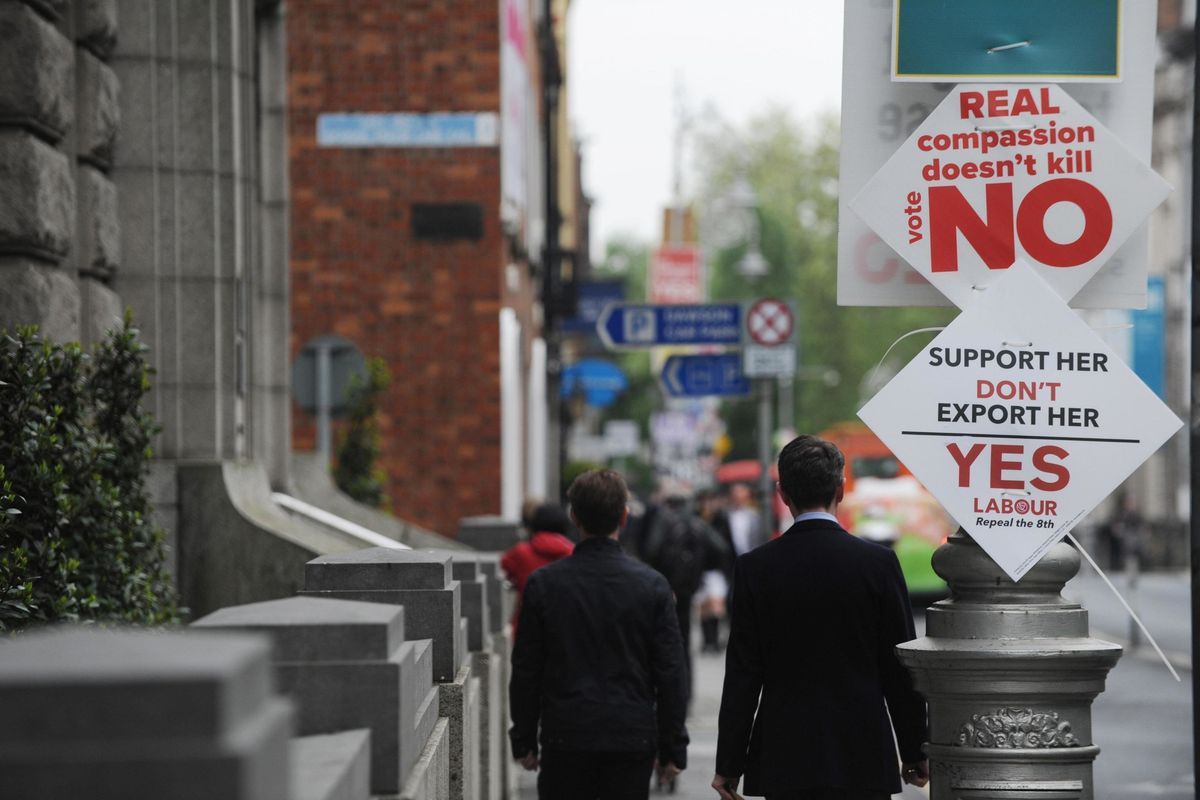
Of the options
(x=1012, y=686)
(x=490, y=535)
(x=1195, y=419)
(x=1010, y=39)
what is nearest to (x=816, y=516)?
(x=1012, y=686)

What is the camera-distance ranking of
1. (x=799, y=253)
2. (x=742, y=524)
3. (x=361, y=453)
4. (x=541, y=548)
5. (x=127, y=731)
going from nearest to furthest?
1. (x=127, y=731)
2. (x=541, y=548)
3. (x=361, y=453)
4. (x=742, y=524)
5. (x=799, y=253)

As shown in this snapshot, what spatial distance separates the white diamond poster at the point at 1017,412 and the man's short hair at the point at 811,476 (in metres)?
0.33

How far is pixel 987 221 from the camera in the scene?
5281 millimetres

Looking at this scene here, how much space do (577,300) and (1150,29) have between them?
2435cm

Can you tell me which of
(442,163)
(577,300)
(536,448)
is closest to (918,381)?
(442,163)

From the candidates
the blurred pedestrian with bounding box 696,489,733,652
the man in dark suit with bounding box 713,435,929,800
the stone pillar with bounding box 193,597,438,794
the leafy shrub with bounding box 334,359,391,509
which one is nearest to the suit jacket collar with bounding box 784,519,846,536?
the man in dark suit with bounding box 713,435,929,800

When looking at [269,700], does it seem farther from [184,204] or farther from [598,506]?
[184,204]

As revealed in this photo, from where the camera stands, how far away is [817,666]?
17.3ft

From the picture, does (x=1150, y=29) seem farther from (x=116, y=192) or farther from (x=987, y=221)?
(x=116, y=192)

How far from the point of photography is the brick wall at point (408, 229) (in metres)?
18.9

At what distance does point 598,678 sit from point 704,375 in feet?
44.7

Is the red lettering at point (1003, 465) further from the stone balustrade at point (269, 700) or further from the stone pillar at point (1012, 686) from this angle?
the stone balustrade at point (269, 700)

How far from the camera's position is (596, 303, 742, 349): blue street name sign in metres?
18.3

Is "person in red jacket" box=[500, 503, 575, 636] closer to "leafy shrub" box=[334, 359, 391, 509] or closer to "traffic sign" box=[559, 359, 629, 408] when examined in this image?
"leafy shrub" box=[334, 359, 391, 509]
